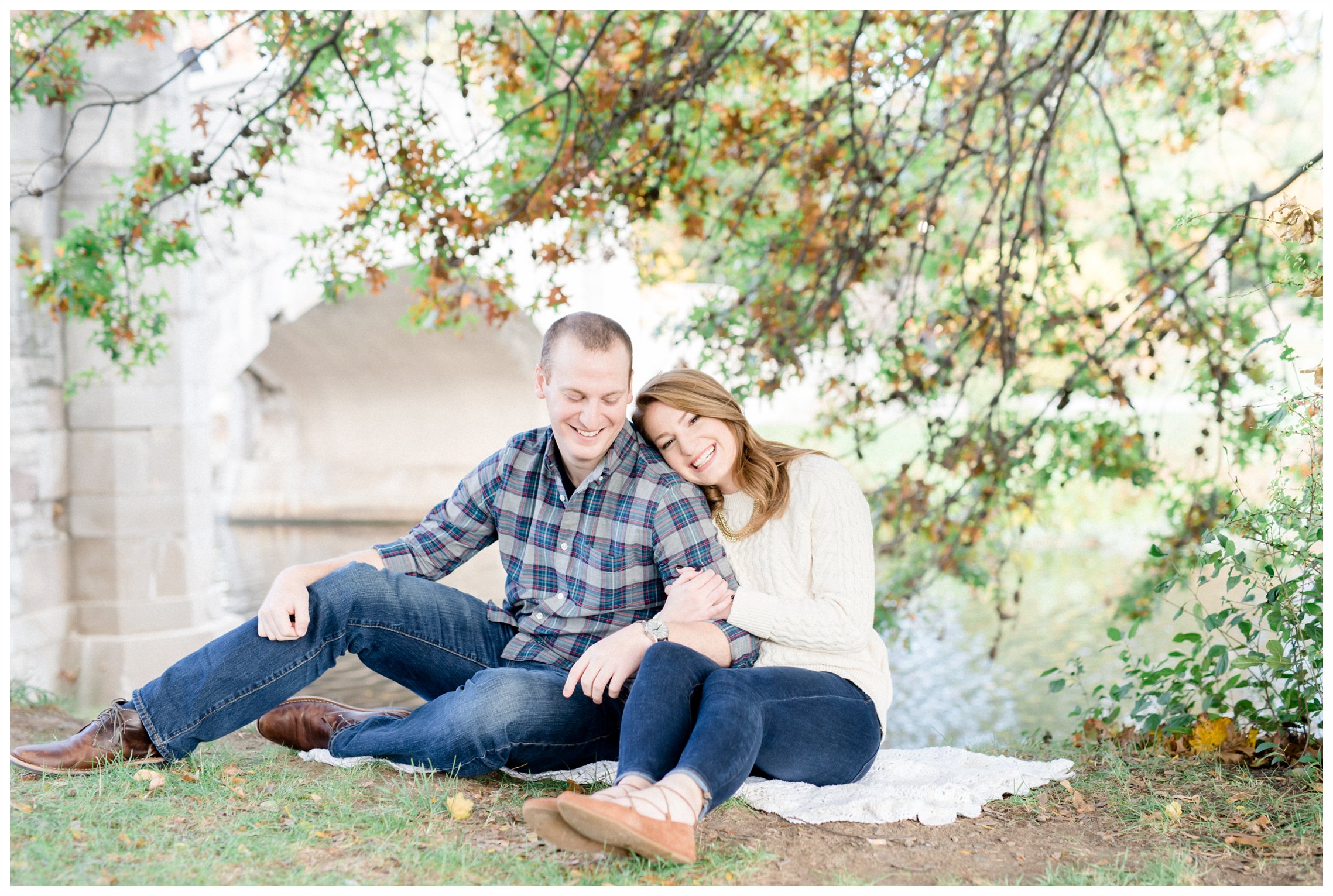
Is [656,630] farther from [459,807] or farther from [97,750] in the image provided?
[97,750]

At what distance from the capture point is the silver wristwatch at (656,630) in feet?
6.98

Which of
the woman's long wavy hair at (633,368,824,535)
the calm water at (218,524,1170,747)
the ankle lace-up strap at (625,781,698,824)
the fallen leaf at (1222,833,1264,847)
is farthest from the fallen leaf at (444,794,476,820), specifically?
the calm water at (218,524,1170,747)

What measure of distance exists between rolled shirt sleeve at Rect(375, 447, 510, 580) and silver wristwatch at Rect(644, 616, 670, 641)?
0.54m

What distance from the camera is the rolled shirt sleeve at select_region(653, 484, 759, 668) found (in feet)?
7.34

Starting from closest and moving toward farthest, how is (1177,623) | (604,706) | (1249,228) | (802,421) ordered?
(604,706), (1249,228), (1177,623), (802,421)

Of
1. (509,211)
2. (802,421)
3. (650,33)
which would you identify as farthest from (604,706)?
(802,421)

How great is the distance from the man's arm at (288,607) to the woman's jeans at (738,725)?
73cm

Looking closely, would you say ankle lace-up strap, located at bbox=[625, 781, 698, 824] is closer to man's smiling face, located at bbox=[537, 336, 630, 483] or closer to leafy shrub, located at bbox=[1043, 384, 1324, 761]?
man's smiling face, located at bbox=[537, 336, 630, 483]

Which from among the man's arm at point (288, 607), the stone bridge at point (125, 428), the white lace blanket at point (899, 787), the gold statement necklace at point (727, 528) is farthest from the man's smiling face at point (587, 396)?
the stone bridge at point (125, 428)

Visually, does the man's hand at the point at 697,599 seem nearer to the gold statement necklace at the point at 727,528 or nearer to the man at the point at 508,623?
the man at the point at 508,623

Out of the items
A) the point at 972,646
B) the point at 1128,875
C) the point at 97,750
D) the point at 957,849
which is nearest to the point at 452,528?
the point at 97,750

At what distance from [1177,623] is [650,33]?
218 inches

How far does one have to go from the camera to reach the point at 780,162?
4.01 metres

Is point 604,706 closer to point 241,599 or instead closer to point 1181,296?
point 1181,296
